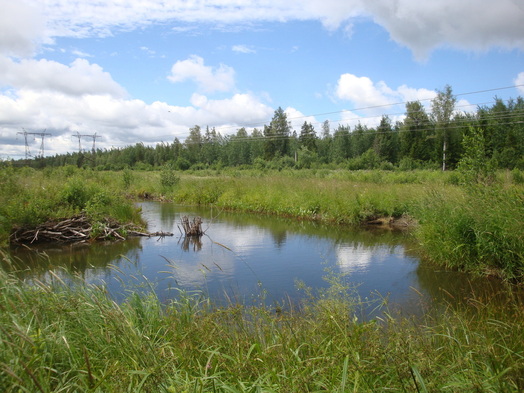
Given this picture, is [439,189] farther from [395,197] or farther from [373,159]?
[373,159]

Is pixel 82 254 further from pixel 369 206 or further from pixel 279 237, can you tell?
pixel 369 206

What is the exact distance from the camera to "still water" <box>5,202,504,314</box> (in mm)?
6953

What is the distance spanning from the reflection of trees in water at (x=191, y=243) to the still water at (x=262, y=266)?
0.03 meters

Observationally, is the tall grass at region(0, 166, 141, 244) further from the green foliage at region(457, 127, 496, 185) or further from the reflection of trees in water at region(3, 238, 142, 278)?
the green foliage at region(457, 127, 496, 185)

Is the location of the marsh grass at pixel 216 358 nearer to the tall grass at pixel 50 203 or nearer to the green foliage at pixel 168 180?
the tall grass at pixel 50 203

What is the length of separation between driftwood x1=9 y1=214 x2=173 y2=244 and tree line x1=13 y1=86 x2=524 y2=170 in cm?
1700

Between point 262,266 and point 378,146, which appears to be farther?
point 378,146

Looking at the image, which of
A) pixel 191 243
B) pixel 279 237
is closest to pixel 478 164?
pixel 279 237

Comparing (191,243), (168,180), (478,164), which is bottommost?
(191,243)

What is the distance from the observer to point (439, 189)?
11.2 m

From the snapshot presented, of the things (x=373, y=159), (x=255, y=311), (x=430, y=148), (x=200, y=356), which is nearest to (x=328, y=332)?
(x=255, y=311)

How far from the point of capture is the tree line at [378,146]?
4203 centimetres

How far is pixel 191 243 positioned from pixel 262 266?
3.63m

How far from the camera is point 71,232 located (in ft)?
39.9
